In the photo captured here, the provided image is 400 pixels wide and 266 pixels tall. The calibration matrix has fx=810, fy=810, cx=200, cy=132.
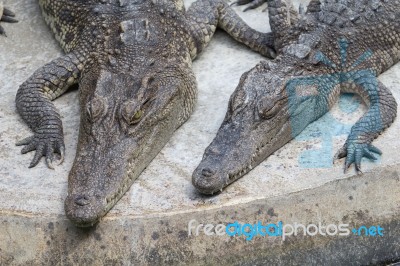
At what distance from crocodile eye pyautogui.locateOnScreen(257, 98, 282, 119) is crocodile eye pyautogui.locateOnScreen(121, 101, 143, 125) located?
0.78m

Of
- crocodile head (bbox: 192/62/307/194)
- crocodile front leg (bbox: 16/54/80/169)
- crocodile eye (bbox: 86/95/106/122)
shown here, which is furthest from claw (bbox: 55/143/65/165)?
crocodile head (bbox: 192/62/307/194)

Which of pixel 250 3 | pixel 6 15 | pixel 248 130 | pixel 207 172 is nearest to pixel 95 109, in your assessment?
pixel 207 172

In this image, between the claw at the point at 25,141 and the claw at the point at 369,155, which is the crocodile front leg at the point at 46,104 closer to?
the claw at the point at 25,141

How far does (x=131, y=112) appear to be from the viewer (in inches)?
202

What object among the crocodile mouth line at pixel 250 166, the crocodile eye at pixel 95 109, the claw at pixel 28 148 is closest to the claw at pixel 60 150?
the claw at pixel 28 148

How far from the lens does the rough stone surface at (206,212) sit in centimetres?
475

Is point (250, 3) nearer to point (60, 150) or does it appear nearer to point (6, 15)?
point (6, 15)

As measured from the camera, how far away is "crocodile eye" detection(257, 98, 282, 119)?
5266 millimetres

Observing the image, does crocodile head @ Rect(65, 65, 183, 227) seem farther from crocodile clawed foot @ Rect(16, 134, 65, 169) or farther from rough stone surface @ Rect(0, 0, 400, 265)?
crocodile clawed foot @ Rect(16, 134, 65, 169)

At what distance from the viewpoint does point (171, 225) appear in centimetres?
472

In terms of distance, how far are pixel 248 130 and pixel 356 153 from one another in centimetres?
70

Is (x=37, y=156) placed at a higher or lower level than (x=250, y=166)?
lower

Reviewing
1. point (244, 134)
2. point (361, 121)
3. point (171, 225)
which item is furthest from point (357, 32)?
point (171, 225)

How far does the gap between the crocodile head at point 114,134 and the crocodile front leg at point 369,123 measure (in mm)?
1203
